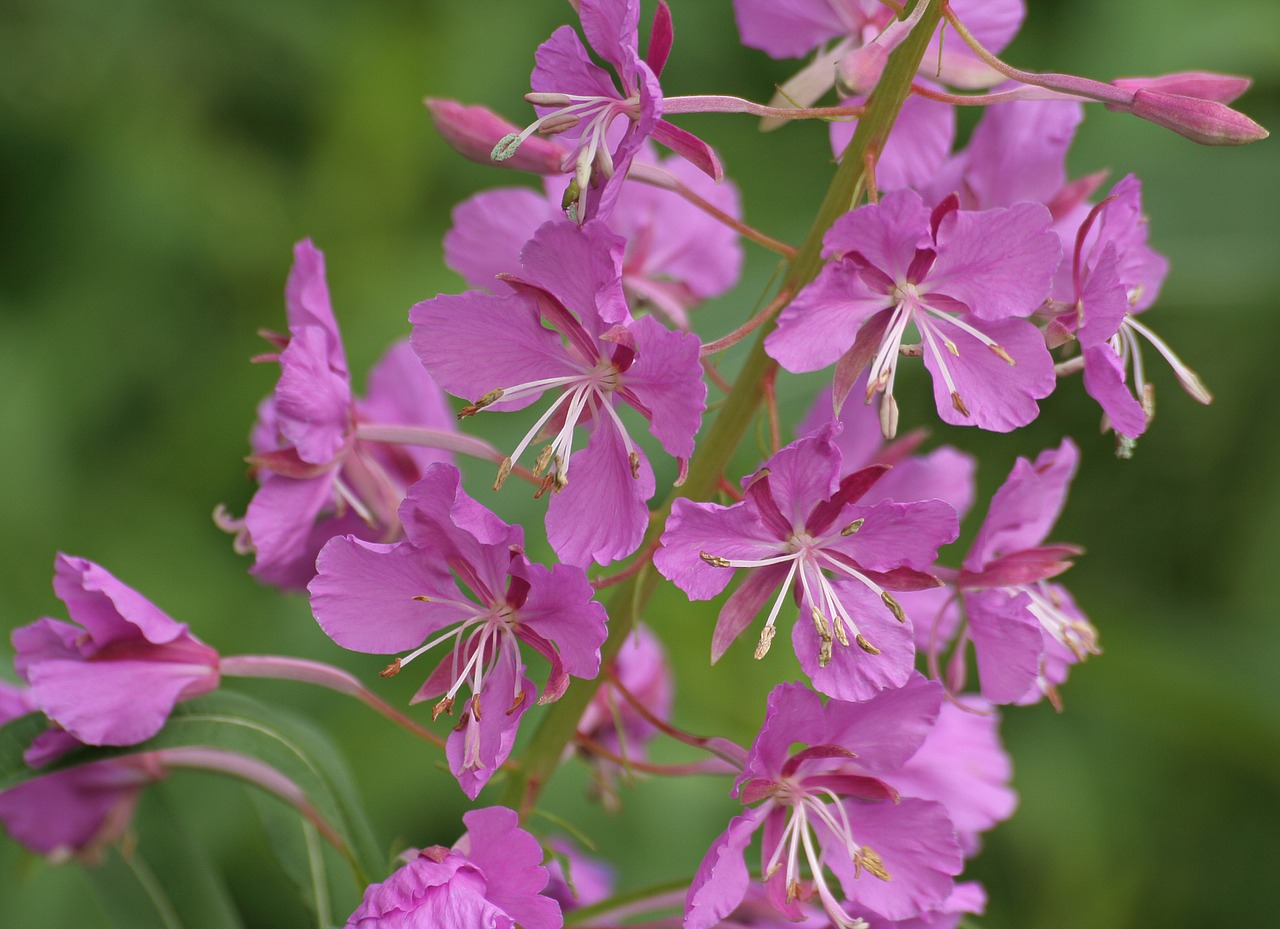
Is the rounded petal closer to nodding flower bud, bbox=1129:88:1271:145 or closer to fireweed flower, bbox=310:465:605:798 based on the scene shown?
fireweed flower, bbox=310:465:605:798

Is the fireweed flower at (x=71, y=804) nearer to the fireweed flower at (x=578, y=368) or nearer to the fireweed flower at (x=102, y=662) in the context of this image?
the fireweed flower at (x=102, y=662)

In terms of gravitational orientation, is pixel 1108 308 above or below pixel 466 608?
above

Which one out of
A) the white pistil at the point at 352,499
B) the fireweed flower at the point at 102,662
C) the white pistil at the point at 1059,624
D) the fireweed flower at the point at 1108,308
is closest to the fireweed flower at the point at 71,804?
the fireweed flower at the point at 102,662

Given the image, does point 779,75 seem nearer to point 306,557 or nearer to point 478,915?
point 306,557

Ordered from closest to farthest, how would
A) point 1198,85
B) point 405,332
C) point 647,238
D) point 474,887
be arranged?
1. point 474,887
2. point 1198,85
3. point 647,238
4. point 405,332

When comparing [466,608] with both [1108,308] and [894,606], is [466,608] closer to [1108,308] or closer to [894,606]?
[894,606]

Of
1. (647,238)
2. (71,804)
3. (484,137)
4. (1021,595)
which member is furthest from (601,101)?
(71,804)
